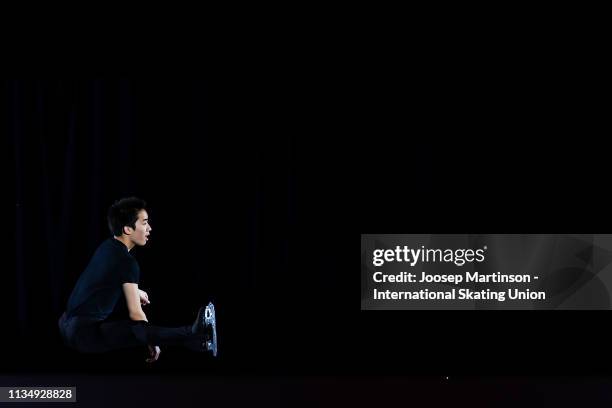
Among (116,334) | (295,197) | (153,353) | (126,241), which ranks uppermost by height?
(295,197)

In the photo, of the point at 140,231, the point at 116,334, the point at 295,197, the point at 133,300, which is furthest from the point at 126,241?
the point at 295,197

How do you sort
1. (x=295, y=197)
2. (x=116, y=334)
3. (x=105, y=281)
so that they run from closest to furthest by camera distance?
1. (x=105, y=281)
2. (x=116, y=334)
3. (x=295, y=197)

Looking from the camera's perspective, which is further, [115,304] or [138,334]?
[115,304]

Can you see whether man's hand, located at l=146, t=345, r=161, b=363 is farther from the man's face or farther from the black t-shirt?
the man's face

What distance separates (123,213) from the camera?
4207 mm

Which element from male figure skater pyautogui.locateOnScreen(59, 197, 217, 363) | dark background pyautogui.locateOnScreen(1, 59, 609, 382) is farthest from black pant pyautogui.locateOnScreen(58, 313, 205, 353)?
dark background pyautogui.locateOnScreen(1, 59, 609, 382)

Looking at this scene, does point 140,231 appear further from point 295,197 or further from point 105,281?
point 295,197

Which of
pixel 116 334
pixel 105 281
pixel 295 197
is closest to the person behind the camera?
pixel 105 281

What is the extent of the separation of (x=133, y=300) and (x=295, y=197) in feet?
3.65

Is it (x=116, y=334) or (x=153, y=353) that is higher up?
(x=116, y=334)

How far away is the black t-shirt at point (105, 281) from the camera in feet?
13.1

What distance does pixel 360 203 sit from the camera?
14.0 feet

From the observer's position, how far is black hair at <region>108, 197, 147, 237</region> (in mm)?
4199

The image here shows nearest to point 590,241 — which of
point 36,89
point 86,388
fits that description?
point 86,388
